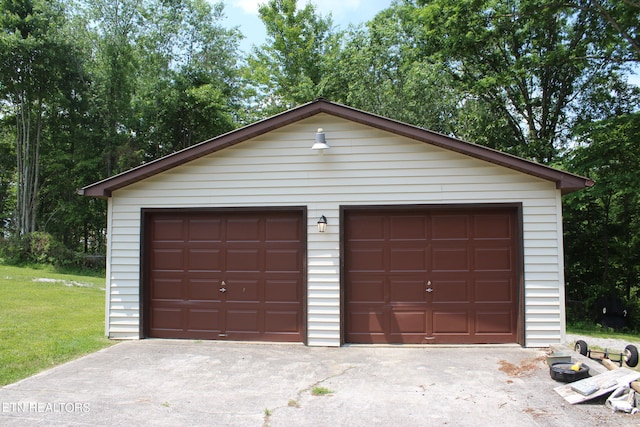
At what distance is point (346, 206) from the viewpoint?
760 cm

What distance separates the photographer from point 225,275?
7965 millimetres

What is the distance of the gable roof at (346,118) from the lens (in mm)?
7078

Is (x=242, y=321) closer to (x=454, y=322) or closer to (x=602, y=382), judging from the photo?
(x=454, y=322)

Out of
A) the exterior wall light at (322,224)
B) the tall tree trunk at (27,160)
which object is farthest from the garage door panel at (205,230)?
the tall tree trunk at (27,160)

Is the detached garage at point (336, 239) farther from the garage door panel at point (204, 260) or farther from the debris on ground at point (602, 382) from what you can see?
the debris on ground at point (602, 382)

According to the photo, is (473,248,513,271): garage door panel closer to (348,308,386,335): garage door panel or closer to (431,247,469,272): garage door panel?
(431,247,469,272): garage door panel

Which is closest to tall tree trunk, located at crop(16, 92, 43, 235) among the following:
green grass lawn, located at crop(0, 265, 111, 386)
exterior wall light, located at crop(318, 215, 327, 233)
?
green grass lawn, located at crop(0, 265, 111, 386)

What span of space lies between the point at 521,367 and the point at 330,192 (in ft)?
12.7

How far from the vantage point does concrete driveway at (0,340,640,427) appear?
4477 millimetres

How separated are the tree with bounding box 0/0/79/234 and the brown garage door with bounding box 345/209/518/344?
21111mm

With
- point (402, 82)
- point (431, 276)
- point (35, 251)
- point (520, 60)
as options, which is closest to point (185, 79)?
point (35, 251)

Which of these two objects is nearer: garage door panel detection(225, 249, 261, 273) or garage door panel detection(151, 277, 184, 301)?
garage door panel detection(225, 249, 261, 273)

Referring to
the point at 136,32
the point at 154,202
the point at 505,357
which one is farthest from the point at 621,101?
the point at 136,32

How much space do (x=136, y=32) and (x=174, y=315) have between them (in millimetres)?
25451
